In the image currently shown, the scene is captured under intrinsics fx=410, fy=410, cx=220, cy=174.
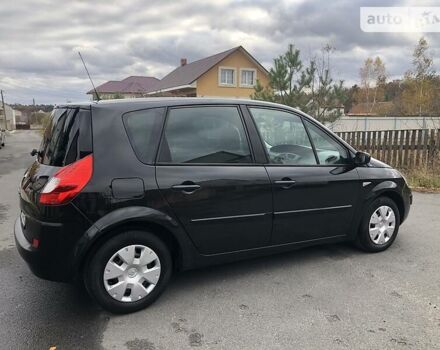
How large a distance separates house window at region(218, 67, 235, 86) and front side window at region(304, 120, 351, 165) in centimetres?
3015

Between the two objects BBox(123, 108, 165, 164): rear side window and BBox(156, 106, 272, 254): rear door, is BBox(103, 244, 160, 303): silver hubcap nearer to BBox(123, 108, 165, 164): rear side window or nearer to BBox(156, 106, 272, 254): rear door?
BBox(156, 106, 272, 254): rear door

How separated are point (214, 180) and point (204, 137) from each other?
0.40 m

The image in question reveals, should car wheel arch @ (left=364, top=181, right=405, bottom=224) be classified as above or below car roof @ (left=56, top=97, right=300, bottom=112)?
below

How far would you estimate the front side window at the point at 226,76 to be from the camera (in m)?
33.7

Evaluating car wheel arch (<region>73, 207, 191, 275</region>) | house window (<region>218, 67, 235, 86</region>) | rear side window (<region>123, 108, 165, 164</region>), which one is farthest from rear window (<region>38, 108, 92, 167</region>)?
house window (<region>218, 67, 235, 86</region>)

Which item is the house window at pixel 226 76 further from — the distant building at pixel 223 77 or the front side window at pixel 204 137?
the front side window at pixel 204 137

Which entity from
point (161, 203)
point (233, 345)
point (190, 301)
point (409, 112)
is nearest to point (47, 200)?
point (161, 203)

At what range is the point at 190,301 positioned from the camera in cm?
348

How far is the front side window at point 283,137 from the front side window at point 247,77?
31.3 m

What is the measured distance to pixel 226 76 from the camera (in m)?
34.1

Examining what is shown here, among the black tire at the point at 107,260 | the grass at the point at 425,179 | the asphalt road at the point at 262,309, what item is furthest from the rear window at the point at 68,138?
the grass at the point at 425,179

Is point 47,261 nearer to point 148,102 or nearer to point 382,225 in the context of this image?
point 148,102

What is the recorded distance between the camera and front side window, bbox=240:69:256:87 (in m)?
34.7

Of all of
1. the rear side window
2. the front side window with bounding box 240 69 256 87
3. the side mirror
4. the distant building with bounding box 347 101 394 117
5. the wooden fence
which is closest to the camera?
the rear side window
